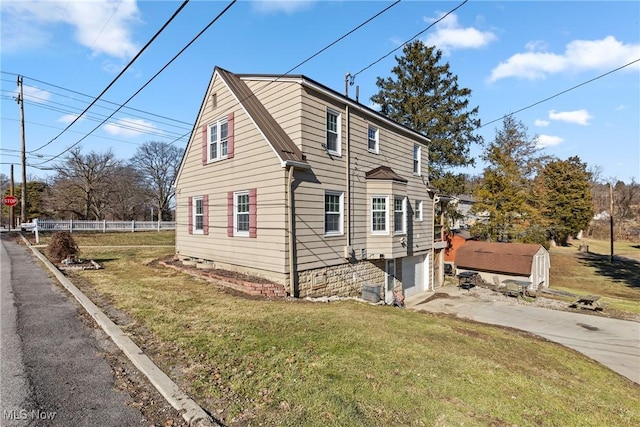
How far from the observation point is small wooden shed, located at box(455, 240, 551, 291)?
2042 cm

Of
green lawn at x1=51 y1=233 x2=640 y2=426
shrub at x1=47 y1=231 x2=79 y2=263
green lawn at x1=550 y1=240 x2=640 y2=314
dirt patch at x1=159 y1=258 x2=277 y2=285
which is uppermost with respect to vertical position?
shrub at x1=47 y1=231 x2=79 y2=263

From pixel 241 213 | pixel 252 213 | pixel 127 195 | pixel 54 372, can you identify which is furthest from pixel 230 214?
pixel 127 195

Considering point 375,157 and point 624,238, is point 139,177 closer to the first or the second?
point 375,157

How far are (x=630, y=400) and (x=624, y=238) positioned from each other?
6558 cm

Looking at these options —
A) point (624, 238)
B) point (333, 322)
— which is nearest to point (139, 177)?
point (333, 322)

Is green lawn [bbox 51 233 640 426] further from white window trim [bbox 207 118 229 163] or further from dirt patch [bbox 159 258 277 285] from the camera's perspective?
white window trim [bbox 207 118 229 163]

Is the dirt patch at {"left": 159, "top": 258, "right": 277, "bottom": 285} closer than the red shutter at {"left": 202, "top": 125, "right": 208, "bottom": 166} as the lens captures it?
Yes

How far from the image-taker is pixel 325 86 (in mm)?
11477

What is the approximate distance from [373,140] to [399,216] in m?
3.55

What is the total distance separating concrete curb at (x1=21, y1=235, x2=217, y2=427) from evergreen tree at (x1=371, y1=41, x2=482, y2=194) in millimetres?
26561

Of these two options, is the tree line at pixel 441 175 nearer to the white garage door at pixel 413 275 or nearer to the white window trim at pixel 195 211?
the white garage door at pixel 413 275

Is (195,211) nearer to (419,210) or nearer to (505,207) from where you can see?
(419,210)

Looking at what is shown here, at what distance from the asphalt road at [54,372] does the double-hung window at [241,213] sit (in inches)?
215

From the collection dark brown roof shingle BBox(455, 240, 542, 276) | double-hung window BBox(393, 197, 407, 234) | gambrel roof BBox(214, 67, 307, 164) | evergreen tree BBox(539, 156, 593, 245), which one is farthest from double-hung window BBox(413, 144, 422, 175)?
evergreen tree BBox(539, 156, 593, 245)
